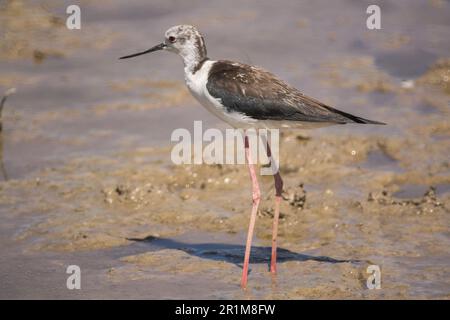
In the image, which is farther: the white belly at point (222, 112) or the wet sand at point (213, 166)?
the white belly at point (222, 112)

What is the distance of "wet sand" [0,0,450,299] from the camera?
632 cm

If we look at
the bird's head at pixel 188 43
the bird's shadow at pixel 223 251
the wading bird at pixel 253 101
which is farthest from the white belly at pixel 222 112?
the bird's shadow at pixel 223 251

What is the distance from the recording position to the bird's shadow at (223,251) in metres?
6.55

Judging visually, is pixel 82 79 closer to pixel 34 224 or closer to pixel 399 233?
pixel 34 224

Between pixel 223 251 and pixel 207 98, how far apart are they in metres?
1.16

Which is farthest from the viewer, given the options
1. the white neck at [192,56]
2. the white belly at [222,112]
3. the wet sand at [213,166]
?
the white neck at [192,56]

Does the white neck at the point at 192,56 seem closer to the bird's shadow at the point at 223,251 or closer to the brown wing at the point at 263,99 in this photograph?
the brown wing at the point at 263,99

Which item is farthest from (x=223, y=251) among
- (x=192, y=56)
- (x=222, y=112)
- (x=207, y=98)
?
(x=192, y=56)

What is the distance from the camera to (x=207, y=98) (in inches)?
258

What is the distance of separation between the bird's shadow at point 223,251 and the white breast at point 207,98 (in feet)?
3.14

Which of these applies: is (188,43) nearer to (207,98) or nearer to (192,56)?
(192,56)

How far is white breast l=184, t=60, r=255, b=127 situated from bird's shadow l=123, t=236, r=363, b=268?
3.14 ft
